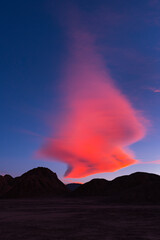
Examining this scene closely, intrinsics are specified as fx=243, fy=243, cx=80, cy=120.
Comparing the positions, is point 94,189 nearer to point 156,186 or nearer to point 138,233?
point 156,186

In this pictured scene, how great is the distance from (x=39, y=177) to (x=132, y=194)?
67195mm

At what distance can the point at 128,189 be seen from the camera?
181ft

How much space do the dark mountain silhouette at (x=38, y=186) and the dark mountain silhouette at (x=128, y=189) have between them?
12.7m

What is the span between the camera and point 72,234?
1188cm

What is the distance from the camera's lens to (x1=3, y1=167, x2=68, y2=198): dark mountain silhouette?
9369 cm

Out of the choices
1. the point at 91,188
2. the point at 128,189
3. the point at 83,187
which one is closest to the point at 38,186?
the point at 83,187

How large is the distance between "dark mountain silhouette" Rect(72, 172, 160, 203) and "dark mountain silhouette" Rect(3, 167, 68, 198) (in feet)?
41.5

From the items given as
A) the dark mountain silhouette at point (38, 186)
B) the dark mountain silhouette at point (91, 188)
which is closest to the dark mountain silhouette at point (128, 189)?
the dark mountain silhouette at point (91, 188)

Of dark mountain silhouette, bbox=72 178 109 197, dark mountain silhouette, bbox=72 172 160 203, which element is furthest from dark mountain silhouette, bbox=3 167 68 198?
dark mountain silhouette, bbox=72 172 160 203

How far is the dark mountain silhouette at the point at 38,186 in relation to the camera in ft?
307

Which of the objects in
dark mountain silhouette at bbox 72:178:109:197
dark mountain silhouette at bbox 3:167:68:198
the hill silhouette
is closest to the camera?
the hill silhouette

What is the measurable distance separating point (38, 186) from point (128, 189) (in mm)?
54362

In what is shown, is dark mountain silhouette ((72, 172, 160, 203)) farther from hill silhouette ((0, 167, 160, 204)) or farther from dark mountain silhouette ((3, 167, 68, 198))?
dark mountain silhouette ((3, 167, 68, 198))

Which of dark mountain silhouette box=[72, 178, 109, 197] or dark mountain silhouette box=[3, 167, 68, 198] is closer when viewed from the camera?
dark mountain silhouette box=[72, 178, 109, 197]
